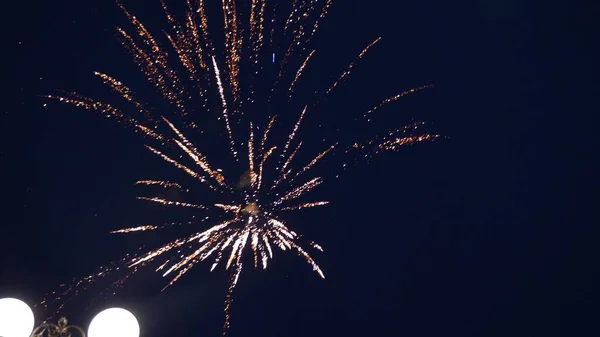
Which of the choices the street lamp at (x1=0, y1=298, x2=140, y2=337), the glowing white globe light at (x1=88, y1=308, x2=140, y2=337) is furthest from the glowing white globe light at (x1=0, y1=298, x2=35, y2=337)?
the glowing white globe light at (x1=88, y1=308, x2=140, y2=337)

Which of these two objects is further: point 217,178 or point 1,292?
point 1,292

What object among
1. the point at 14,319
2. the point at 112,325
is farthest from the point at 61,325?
the point at 112,325

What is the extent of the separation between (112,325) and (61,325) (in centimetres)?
42

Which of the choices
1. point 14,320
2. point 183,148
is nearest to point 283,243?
point 183,148

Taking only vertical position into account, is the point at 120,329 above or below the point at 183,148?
below

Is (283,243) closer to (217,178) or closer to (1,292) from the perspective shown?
(217,178)

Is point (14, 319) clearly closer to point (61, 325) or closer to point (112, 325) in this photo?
point (61, 325)

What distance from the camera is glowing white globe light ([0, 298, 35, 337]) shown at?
3594 millimetres

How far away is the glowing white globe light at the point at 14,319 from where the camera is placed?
11.8ft

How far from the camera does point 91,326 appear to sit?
12.2ft

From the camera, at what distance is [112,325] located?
3.69 m

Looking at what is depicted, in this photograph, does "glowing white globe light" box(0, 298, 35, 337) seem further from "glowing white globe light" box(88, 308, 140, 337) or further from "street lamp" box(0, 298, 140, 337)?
"glowing white globe light" box(88, 308, 140, 337)

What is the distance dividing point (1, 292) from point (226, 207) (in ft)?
13.8

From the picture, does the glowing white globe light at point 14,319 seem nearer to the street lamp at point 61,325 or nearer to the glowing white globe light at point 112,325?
the street lamp at point 61,325
